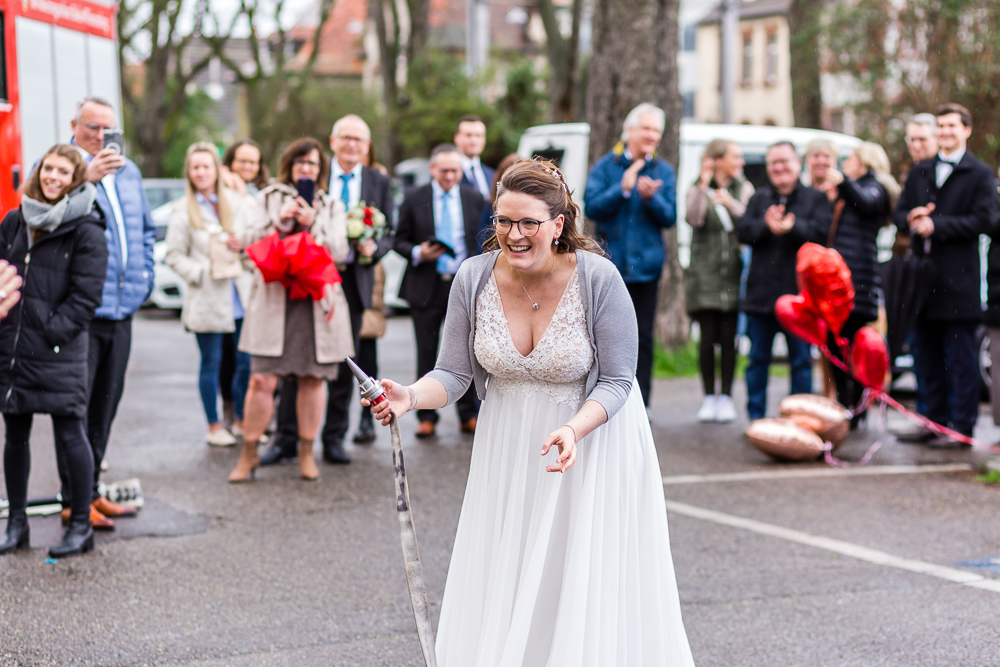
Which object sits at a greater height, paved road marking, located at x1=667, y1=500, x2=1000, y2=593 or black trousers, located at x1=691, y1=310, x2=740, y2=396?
black trousers, located at x1=691, y1=310, x2=740, y2=396

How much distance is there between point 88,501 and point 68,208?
144 cm

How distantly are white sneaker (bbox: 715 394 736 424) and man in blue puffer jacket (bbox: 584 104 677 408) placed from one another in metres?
1.05

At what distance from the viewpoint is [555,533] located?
3682mm

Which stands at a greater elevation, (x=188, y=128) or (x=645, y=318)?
(x=188, y=128)

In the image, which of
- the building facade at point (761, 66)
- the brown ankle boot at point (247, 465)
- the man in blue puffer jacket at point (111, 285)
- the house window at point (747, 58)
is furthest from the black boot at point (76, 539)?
the house window at point (747, 58)

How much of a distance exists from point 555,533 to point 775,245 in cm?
586

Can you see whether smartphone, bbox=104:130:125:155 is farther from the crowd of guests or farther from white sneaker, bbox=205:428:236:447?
white sneaker, bbox=205:428:236:447

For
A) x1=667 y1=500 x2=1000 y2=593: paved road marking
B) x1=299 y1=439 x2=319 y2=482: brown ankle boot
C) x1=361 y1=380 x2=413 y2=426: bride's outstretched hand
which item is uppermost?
x1=361 y1=380 x2=413 y2=426: bride's outstretched hand

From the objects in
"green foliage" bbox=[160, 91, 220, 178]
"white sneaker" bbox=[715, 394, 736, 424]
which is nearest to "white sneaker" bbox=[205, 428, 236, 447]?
"white sneaker" bbox=[715, 394, 736, 424]

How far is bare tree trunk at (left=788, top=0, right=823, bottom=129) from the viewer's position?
21.0 metres

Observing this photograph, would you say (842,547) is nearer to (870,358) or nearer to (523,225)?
(870,358)

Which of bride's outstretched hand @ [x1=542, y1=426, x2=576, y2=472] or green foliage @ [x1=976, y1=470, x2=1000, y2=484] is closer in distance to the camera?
bride's outstretched hand @ [x1=542, y1=426, x2=576, y2=472]

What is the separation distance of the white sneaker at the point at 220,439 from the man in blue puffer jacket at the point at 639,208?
311 cm

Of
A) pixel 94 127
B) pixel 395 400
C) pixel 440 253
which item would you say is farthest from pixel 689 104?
pixel 395 400
